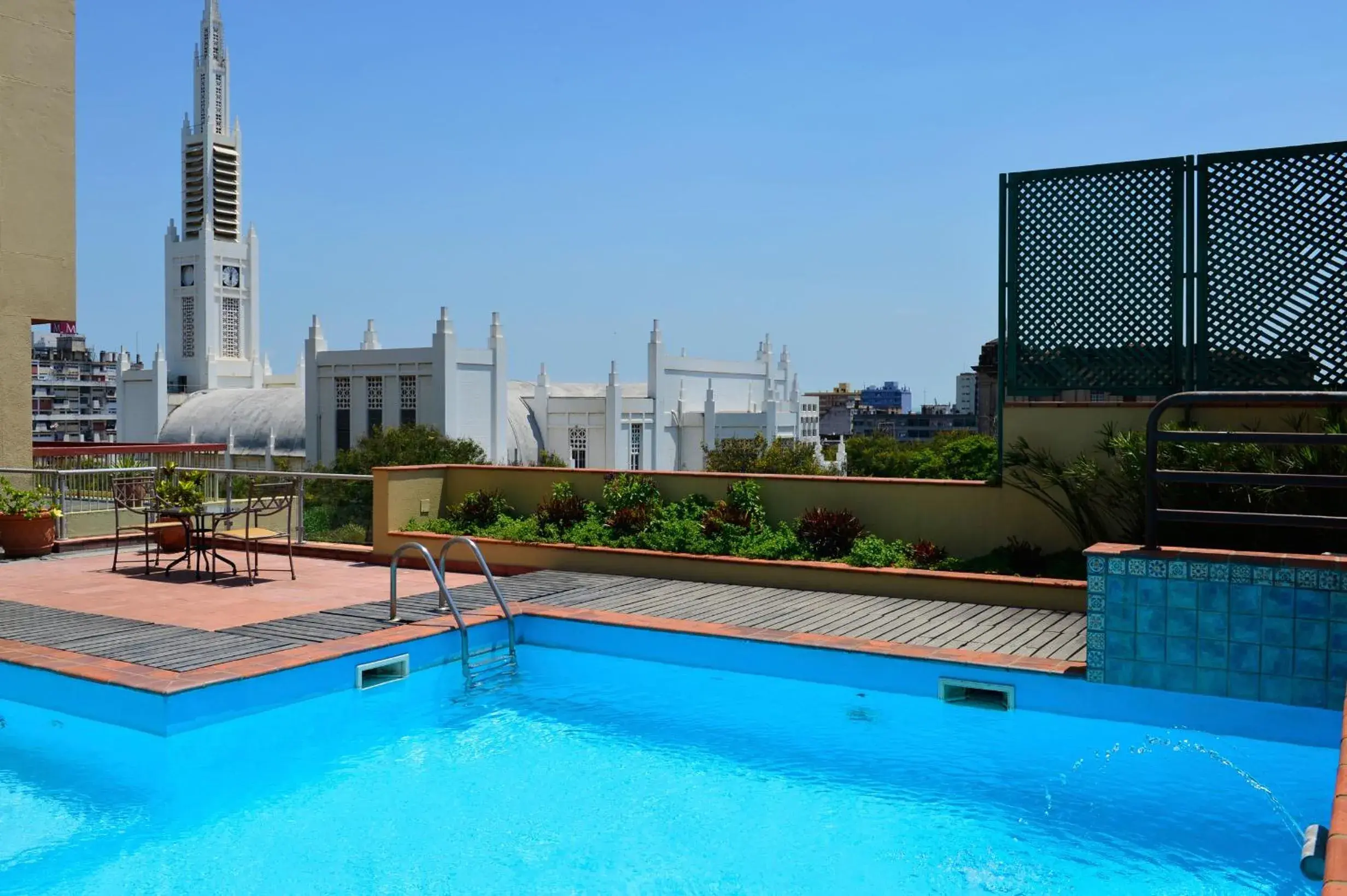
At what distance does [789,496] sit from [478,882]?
226 inches

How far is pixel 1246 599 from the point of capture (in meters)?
5.63

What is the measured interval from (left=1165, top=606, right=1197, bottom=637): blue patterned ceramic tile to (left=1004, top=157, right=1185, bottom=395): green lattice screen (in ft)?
10.1

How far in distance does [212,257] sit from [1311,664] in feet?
269

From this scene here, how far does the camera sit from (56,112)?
14.2 m

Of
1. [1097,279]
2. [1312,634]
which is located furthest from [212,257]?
[1312,634]

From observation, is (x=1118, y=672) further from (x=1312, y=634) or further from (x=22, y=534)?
(x=22, y=534)

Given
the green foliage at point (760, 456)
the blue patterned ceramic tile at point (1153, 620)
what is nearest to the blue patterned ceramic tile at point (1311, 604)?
the blue patterned ceramic tile at point (1153, 620)

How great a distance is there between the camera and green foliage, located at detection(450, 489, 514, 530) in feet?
35.5

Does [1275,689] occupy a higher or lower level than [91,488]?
lower

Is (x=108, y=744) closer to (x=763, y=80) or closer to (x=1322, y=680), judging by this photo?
(x=1322, y=680)

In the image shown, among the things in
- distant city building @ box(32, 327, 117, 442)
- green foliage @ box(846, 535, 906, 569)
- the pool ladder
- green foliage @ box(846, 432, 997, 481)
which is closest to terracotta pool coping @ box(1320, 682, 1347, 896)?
the pool ladder

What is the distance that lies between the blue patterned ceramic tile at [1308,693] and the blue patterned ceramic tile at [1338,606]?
0.34 metres

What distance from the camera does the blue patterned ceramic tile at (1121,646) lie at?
19.2 ft

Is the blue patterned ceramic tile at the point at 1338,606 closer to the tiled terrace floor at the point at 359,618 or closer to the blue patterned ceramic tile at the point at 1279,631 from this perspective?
the blue patterned ceramic tile at the point at 1279,631
